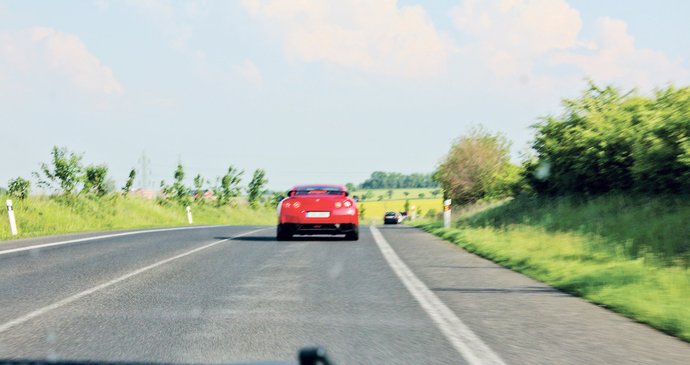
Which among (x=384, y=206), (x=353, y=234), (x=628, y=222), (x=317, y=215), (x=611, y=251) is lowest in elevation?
(x=611, y=251)

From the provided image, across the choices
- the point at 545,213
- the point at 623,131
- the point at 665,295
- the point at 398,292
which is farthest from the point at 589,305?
the point at 545,213

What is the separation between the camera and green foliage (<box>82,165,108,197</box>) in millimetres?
33188

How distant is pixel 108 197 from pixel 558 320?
2934cm

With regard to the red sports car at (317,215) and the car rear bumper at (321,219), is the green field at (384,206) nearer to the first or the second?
the red sports car at (317,215)

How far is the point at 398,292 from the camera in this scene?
31.6ft

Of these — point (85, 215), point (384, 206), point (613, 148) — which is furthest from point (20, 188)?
point (384, 206)

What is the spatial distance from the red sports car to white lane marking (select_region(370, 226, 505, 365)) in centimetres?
736

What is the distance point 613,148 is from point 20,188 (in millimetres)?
19890

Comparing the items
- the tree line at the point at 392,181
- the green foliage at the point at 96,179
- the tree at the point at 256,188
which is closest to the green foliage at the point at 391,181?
the tree line at the point at 392,181

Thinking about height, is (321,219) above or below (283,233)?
above

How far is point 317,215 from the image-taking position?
63.6ft

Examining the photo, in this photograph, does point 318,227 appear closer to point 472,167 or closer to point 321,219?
point 321,219

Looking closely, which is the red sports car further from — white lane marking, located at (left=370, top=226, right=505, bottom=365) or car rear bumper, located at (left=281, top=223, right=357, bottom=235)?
white lane marking, located at (left=370, top=226, right=505, bottom=365)

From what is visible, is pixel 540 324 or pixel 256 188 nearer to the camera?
pixel 540 324
